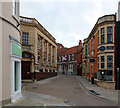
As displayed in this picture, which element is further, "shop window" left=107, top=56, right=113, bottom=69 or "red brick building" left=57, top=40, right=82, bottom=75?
"red brick building" left=57, top=40, right=82, bottom=75

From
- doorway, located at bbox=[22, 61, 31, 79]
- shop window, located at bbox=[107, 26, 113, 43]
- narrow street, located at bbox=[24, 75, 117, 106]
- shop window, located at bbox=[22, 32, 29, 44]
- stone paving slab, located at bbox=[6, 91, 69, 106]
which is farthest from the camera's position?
shop window, located at bbox=[22, 32, 29, 44]

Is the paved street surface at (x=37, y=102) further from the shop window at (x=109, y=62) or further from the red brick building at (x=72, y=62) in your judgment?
the red brick building at (x=72, y=62)

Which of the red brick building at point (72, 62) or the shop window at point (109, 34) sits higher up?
the shop window at point (109, 34)

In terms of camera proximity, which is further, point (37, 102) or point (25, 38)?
point (25, 38)

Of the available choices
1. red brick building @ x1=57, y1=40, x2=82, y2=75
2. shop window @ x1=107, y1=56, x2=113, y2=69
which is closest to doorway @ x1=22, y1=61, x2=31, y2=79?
shop window @ x1=107, y1=56, x2=113, y2=69

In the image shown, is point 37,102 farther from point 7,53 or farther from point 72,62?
point 72,62

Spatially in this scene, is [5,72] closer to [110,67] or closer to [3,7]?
[3,7]

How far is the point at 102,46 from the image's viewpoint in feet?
54.2

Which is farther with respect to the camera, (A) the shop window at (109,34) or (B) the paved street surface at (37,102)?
(A) the shop window at (109,34)

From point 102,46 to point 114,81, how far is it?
4.56m

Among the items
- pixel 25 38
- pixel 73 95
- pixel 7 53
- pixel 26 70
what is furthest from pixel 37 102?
pixel 25 38

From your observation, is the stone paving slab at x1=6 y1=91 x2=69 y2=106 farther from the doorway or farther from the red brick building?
the red brick building

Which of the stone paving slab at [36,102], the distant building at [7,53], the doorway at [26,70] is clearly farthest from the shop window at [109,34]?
the doorway at [26,70]

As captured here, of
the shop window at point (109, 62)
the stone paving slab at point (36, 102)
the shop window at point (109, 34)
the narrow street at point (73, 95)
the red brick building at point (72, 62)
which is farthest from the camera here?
the red brick building at point (72, 62)
